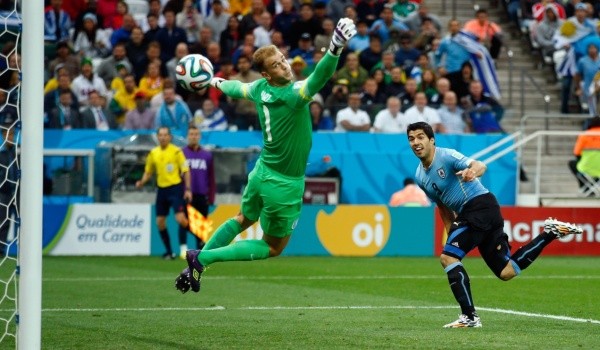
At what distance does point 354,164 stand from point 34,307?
51.4 feet

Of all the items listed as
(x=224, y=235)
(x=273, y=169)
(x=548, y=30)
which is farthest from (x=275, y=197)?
(x=548, y=30)

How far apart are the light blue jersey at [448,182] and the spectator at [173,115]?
11.8m

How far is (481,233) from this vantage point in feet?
36.7

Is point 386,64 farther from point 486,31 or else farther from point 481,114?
point 486,31

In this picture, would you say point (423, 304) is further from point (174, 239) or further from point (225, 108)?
point (225, 108)

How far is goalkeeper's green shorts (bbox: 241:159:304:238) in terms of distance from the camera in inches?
414

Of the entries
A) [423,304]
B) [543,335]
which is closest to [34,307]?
[543,335]

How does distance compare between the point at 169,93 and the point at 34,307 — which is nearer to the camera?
the point at 34,307

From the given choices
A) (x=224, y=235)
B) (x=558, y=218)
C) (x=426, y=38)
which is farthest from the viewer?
(x=426, y=38)

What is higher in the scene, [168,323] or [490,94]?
[490,94]

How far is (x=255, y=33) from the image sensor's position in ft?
Result: 82.7

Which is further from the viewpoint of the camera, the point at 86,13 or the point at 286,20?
the point at 286,20

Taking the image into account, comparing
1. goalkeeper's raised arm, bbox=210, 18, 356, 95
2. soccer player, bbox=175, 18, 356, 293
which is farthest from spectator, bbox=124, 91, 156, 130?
soccer player, bbox=175, 18, 356, 293

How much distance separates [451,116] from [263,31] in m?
4.22
